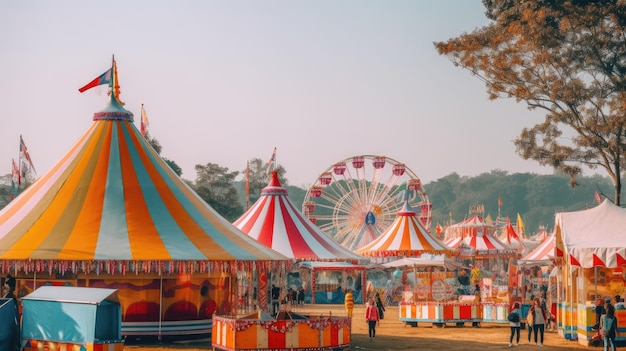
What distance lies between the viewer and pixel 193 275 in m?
22.7

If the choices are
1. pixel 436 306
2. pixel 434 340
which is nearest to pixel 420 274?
pixel 436 306

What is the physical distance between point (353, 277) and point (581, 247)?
26.4 metres

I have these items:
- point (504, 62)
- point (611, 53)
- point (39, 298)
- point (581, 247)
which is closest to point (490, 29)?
point (504, 62)

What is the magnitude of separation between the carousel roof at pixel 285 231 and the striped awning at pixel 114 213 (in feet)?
29.7

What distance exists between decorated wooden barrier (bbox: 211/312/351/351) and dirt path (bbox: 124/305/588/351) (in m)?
2.20

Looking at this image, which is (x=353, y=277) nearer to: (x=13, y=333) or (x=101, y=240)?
(x=101, y=240)

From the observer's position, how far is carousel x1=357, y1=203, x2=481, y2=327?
29.7m

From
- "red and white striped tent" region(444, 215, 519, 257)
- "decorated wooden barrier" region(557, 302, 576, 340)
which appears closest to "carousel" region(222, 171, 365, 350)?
"decorated wooden barrier" region(557, 302, 576, 340)

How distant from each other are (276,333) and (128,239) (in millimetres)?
4839

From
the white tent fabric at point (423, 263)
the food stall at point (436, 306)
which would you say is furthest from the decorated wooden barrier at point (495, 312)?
the white tent fabric at point (423, 263)

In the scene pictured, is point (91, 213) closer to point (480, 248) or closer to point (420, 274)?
point (420, 274)

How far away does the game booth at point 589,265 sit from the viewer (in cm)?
2281

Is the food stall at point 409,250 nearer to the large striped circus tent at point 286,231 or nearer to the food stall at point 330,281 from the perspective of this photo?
the food stall at point 330,281

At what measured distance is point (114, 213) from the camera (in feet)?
73.6
